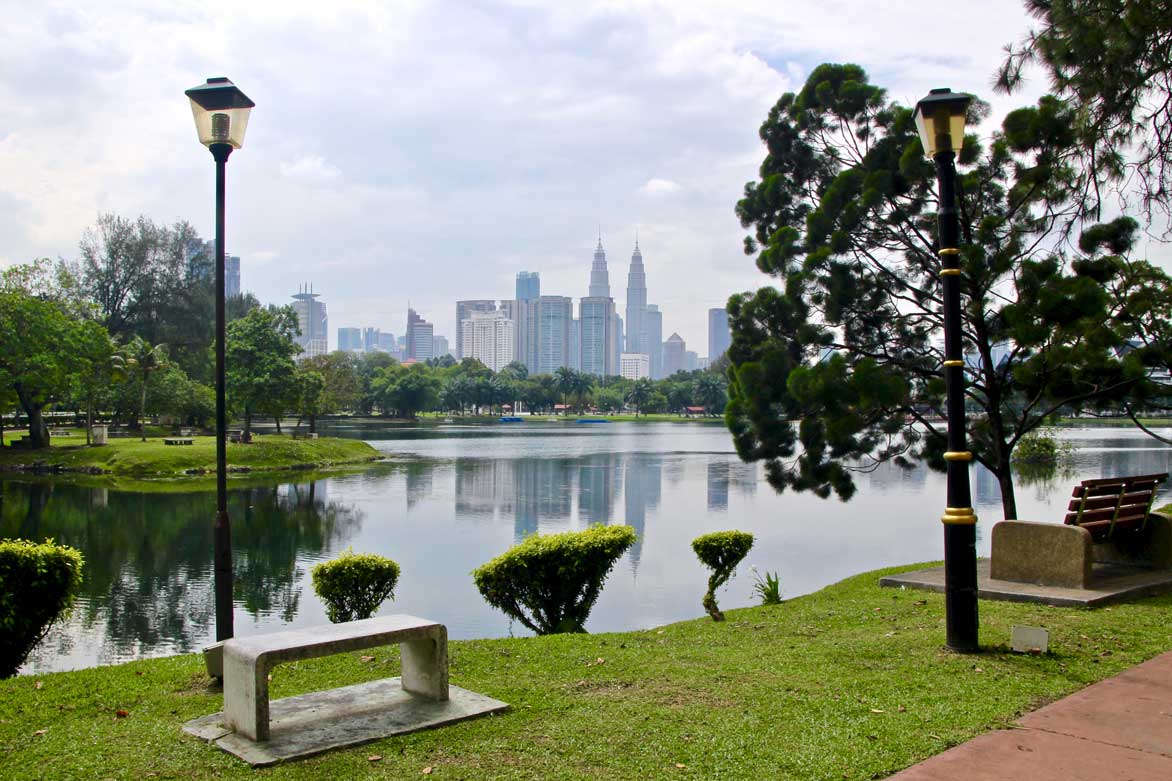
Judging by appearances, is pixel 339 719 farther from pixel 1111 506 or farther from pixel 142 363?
pixel 142 363

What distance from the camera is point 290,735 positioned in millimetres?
4660

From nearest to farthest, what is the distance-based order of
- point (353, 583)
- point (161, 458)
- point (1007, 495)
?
point (353, 583) → point (1007, 495) → point (161, 458)

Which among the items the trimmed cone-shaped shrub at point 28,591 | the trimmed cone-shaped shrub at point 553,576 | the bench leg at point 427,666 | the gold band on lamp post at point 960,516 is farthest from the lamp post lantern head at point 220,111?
the gold band on lamp post at point 960,516

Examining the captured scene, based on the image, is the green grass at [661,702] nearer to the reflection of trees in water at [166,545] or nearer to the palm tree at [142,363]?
the reflection of trees in water at [166,545]

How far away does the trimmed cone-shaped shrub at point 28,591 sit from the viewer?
756 centimetres

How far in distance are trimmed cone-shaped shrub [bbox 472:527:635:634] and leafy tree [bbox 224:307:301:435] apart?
36.8 m

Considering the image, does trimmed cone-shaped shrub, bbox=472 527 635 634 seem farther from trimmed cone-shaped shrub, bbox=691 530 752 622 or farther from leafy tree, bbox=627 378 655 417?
leafy tree, bbox=627 378 655 417

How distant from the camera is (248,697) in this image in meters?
4.55

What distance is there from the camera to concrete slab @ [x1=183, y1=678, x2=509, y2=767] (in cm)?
446

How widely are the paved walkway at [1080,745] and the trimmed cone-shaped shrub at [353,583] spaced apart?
6537 millimetres

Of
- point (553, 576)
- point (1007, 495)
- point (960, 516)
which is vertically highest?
point (960, 516)

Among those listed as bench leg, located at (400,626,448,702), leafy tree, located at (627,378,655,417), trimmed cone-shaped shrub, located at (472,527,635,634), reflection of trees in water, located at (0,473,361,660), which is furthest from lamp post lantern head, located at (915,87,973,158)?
leafy tree, located at (627,378,655,417)

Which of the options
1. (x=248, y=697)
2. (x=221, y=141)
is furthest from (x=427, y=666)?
(x=221, y=141)

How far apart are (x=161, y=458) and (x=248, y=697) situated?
3799cm
